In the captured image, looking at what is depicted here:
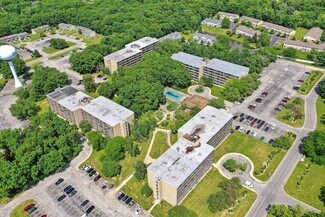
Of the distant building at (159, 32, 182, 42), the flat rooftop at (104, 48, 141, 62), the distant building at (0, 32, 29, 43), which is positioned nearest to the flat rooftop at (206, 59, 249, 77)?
the flat rooftop at (104, 48, 141, 62)

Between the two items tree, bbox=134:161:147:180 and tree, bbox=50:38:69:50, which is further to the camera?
tree, bbox=50:38:69:50

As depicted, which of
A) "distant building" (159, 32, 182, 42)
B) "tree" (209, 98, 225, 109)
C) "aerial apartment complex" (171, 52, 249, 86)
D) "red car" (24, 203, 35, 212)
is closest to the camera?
"red car" (24, 203, 35, 212)

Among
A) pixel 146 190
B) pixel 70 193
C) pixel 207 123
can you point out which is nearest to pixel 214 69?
pixel 207 123

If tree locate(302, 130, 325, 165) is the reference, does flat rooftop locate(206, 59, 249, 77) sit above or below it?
above

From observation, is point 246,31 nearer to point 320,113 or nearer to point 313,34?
point 313,34

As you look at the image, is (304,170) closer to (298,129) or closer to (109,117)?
(298,129)

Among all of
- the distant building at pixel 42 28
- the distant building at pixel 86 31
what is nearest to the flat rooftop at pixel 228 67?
the distant building at pixel 86 31

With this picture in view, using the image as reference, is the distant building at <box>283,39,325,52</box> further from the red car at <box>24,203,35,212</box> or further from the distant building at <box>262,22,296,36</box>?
the red car at <box>24,203,35,212</box>

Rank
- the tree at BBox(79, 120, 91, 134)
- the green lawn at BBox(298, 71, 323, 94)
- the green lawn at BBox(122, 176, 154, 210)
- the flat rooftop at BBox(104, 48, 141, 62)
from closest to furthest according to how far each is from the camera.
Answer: the green lawn at BBox(122, 176, 154, 210), the tree at BBox(79, 120, 91, 134), the green lawn at BBox(298, 71, 323, 94), the flat rooftop at BBox(104, 48, 141, 62)

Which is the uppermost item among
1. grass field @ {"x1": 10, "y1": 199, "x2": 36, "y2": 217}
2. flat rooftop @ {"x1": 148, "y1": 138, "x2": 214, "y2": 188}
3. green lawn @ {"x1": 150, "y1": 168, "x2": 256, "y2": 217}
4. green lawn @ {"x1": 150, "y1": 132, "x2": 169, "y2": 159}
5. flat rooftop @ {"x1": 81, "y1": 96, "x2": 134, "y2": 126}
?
flat rooftop @ {"x1": 148, "y1": 138, "x2": 214, "y2": 188}
